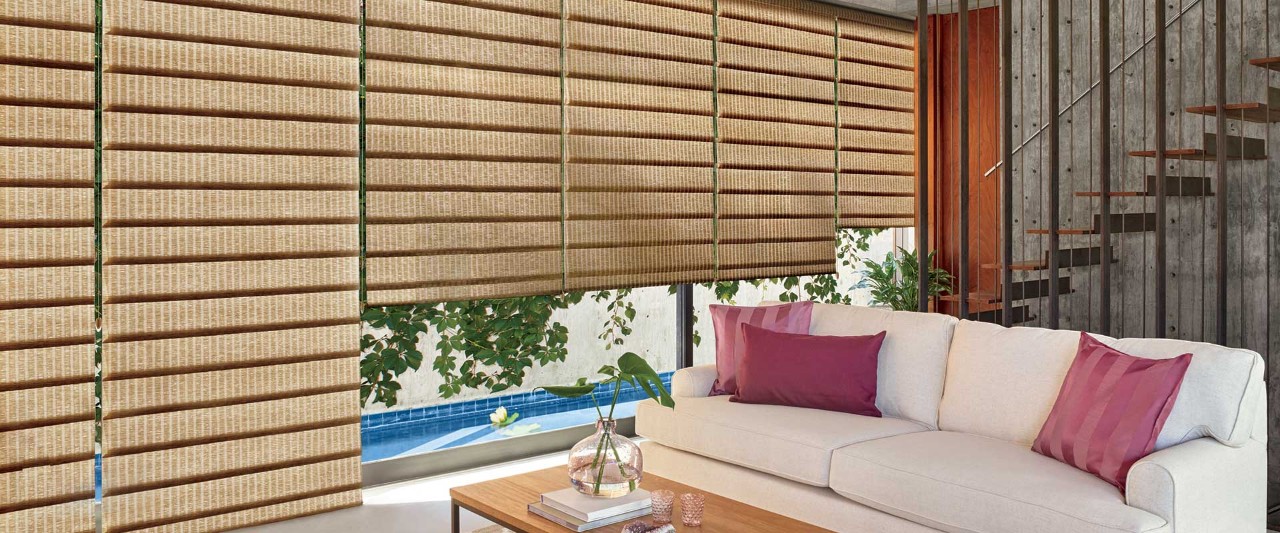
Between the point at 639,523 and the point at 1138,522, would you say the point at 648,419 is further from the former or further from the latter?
the point at 1138,522

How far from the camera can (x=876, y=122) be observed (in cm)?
571

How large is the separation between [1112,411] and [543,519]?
1.70 m

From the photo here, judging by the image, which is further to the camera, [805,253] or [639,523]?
[805,253]

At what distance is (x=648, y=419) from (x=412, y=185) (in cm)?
139

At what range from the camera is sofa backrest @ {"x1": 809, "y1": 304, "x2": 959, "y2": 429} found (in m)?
3.63

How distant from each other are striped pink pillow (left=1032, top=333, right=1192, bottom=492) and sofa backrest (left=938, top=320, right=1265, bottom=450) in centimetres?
10

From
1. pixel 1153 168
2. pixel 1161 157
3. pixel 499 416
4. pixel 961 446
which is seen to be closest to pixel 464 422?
pixel 499 416

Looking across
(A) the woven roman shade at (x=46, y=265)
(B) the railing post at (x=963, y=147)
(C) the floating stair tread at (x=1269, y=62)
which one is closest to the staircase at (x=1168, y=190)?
(C) the floating stair tread at (x=1269, y=62)

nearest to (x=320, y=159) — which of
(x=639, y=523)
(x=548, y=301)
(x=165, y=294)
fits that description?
→ (x=165, y=294)

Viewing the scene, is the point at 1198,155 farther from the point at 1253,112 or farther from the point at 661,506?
the point at 661,506

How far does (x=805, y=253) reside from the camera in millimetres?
5438

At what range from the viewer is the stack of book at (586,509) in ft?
8.60

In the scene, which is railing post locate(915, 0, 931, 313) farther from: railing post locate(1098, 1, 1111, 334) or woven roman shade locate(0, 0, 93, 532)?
woven roman shade locate(0, 0, 93, 532)

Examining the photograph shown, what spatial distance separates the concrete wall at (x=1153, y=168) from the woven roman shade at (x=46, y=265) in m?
4.41
